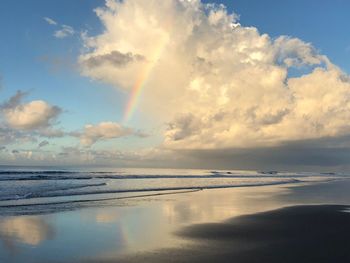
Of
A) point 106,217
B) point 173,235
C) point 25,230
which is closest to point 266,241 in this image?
point 173,235

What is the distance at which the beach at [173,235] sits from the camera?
12.2 meters

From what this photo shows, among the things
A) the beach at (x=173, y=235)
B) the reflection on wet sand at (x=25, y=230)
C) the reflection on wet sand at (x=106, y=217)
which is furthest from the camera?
the reflection on wet sand at (x=106, y=217)

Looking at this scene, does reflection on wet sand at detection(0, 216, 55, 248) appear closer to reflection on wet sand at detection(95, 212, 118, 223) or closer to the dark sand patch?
reflection on wet sand at detection(95, 212, 118, 223)

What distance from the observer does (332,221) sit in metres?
19.9

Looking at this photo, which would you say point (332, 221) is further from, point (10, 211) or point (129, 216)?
point (10, 211)

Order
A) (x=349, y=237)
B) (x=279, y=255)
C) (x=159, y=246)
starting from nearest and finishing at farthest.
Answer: (x=279, y=255) < (x=159, y=246) < (x=349, y=237)

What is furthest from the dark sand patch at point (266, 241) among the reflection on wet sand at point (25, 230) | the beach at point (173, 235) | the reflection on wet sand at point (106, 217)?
the reflection on wet sand at point (25, 230)

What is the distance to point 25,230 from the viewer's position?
53.7 ft

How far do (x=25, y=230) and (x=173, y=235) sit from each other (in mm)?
6267

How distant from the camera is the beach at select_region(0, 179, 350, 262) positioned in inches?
482

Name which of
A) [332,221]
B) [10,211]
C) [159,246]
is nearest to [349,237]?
[332,221]

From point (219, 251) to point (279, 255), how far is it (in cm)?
195

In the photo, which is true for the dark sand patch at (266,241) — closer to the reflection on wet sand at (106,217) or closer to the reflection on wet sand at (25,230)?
the reflection on wet sand at (106,217)

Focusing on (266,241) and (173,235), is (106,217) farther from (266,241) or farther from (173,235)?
(266,241)
